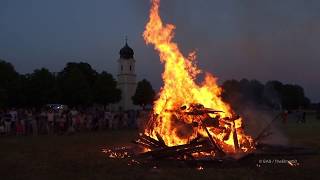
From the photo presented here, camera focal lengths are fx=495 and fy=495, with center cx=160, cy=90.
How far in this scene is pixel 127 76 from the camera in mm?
105750

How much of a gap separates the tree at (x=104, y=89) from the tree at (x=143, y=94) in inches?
540

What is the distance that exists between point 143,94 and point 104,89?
18.3m

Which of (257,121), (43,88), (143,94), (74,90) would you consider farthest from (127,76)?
(257,121)

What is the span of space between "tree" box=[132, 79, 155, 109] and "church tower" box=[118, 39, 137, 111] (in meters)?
3.42

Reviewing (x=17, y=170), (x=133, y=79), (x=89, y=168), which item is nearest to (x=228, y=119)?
(x=89, y=168)

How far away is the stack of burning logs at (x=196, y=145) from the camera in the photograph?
15.9m

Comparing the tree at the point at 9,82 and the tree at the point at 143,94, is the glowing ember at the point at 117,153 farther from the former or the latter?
the tree at the point at 143,94

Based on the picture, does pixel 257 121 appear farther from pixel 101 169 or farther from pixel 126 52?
pixel 126 52

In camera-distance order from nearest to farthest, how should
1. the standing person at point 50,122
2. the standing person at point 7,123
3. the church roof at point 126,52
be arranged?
the standing person at point 7,123 < the standing person at point 50,122 < the church roof at point 126,52

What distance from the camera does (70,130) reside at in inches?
1161

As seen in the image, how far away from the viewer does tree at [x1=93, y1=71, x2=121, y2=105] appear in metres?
83.9

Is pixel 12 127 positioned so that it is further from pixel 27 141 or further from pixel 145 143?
pixel 145 143

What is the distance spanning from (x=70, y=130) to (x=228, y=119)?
562 inches

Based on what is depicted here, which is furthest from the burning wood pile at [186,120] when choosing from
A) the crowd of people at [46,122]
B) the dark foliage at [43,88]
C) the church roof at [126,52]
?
the church roof at [126,52]
